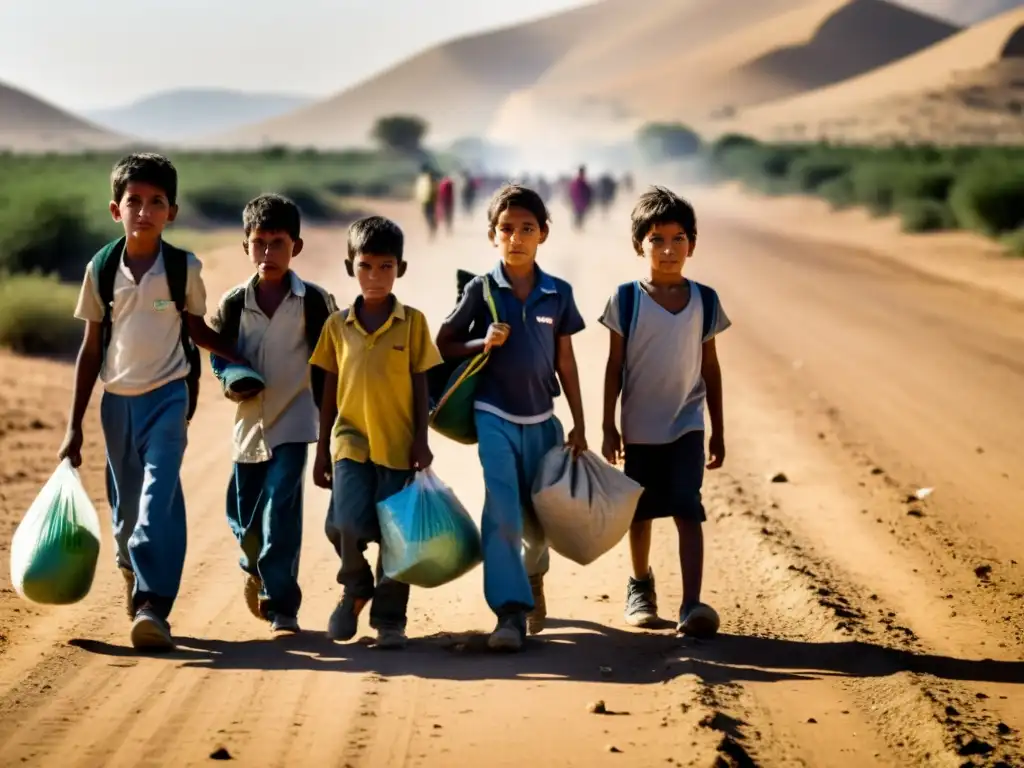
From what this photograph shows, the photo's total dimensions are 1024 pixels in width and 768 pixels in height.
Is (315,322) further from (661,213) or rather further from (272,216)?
(661,213)

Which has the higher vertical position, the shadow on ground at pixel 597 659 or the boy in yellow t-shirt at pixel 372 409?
the boy in yellow t-shirt at pixel 372 409

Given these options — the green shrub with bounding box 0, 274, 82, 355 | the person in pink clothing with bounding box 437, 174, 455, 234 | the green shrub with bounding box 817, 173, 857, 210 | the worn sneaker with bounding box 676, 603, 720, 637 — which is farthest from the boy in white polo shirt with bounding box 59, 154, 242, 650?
the green shrub with bounding box 817, 173, 857, 210

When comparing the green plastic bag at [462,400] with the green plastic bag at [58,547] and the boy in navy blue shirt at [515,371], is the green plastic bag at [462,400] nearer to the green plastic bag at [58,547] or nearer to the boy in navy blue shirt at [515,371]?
the boy in navy blue shirt at [515,371]

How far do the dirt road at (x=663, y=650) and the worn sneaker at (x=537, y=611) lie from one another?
16 centimetres

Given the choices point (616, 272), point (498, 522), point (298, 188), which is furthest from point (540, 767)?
point (298, 188)

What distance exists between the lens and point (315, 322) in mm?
6418

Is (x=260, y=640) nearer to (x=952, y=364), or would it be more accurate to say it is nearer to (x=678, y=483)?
(x=678, y=483)

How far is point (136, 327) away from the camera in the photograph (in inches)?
247

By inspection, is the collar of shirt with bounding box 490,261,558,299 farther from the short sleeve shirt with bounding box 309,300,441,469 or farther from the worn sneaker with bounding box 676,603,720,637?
the worn sneaker with bounding box 676,603,720,637

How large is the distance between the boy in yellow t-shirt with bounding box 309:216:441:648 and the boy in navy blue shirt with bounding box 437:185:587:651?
22cm

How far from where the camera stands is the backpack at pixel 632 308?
639 cm

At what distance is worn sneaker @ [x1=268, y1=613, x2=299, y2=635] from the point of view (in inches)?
250

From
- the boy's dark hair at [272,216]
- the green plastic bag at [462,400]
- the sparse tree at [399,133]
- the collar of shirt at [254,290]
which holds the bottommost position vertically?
the green plastic bag at [462,400]

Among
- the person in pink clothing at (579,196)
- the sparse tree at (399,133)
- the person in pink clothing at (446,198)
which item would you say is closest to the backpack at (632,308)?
the person in pink clothing at (446,198)
